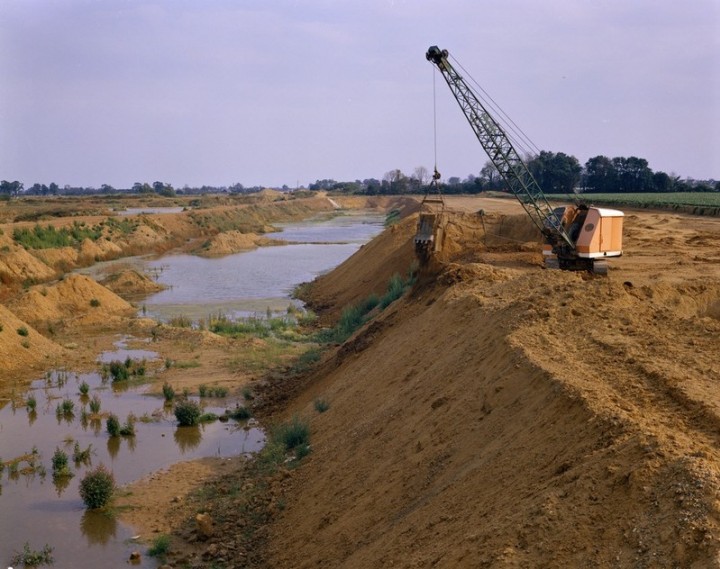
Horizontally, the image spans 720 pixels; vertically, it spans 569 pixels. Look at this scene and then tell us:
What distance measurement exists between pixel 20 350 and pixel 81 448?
946cm

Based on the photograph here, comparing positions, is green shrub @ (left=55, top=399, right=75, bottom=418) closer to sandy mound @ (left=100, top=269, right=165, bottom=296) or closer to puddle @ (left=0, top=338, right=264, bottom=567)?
puddle @ (left=0, top=338, right=264, bottom=567)

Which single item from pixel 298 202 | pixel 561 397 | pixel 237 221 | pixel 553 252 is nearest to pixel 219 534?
pixel 561 397

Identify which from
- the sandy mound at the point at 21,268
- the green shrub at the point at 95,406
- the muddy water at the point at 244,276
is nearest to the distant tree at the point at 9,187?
the muddy water at the point at 244,276

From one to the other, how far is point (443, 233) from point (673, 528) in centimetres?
2269

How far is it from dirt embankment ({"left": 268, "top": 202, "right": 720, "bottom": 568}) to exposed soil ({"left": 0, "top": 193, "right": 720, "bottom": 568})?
3cm

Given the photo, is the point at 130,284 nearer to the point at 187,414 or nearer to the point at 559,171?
the point at 187,414

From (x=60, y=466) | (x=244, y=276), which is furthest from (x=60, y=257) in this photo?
(x=60, y=466)

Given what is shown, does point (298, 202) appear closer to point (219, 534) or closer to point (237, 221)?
point (237, 221)

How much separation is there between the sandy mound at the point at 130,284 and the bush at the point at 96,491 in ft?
90.0

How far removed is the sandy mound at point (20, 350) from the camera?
79.4ft

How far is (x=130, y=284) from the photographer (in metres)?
41.0

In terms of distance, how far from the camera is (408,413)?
1259 cm

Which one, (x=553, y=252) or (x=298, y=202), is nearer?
(x=553, y=252)

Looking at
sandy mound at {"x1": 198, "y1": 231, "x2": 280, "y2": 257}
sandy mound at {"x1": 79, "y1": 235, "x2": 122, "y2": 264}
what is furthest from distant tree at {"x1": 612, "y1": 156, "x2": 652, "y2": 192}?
sandy mound at {"x1": 79, "y1": 235, "x2": 122, "y2": 264}
